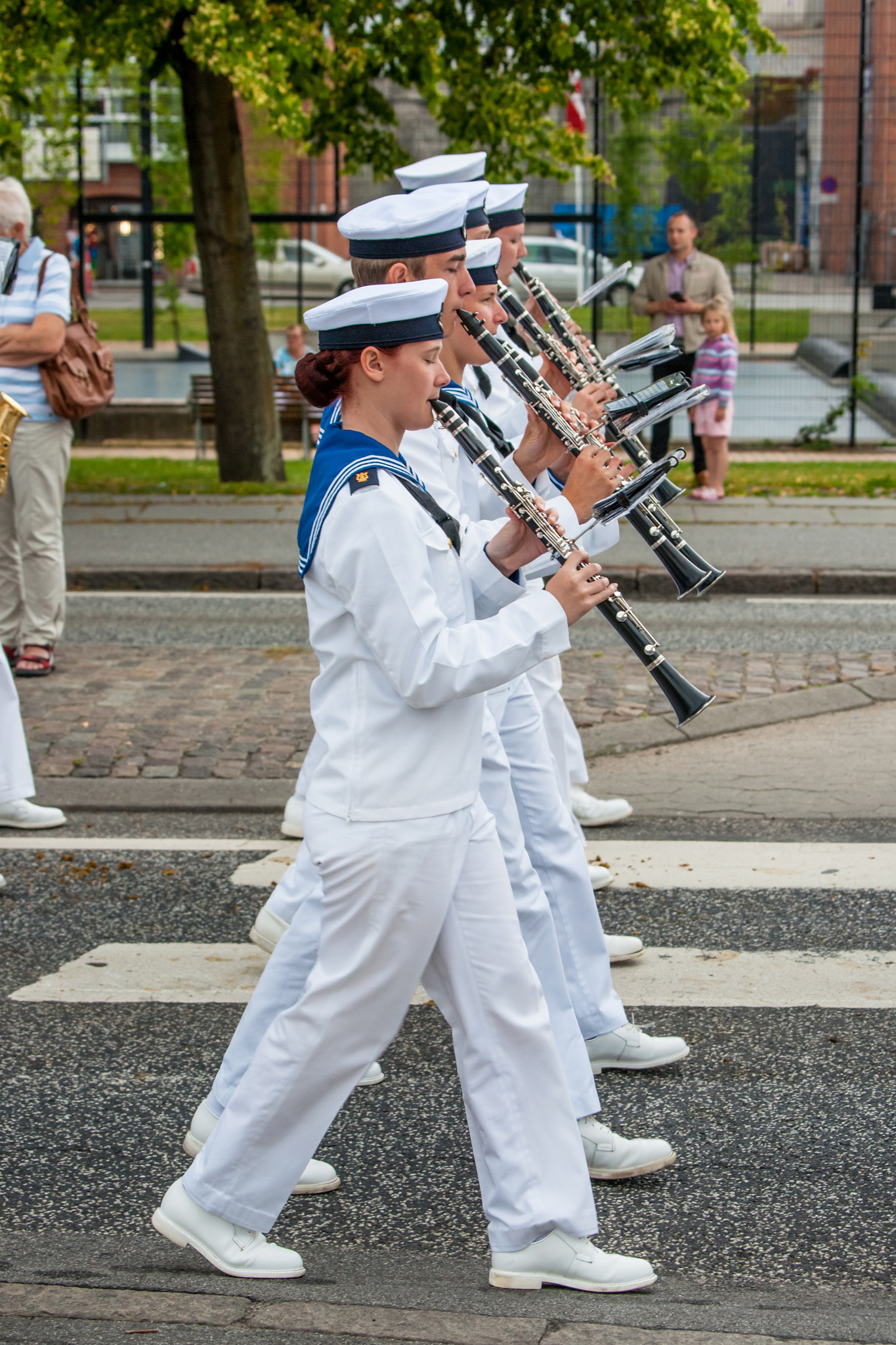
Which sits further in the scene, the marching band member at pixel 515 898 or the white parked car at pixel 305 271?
the white parked car at pixel 305 271

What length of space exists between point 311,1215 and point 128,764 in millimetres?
3584

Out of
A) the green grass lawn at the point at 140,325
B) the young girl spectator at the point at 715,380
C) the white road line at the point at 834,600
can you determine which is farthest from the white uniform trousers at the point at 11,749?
the green grass lawn at the point at 140,325

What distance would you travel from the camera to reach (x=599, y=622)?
32.1 feet

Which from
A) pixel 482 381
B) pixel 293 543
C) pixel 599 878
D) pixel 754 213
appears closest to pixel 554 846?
pixel 482 381

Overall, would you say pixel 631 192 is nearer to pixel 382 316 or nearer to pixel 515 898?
pixel 515 898

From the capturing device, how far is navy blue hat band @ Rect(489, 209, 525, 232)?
16.4 feet

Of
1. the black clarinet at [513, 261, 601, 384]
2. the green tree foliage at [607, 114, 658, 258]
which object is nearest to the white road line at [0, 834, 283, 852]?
the black clarinet at [513, 261, 601, 384]

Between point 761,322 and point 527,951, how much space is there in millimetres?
17360

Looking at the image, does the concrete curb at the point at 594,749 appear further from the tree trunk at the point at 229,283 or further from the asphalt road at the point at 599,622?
the tree trunk at the point at 229,283

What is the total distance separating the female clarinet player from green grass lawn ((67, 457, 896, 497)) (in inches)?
433

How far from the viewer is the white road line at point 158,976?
15.2 ft

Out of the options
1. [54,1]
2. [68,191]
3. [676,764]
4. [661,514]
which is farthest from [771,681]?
[68,191]

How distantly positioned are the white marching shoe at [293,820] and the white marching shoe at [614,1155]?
2.39 metres

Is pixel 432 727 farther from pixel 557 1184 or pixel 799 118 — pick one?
pixel 799 118
